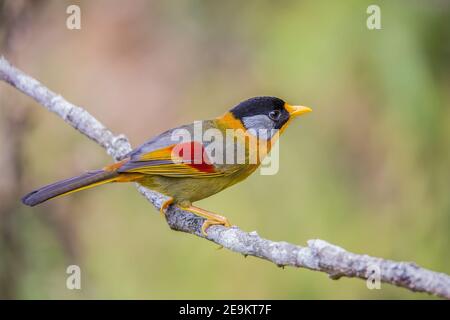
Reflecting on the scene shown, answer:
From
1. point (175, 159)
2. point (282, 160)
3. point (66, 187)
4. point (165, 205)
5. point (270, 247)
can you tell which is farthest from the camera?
point (282, 160)

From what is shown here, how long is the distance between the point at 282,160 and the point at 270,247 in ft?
8.20

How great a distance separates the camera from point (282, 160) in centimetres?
510

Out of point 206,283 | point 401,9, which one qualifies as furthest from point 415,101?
point 206,283

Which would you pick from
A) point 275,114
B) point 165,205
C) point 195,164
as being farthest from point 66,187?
point 275,114

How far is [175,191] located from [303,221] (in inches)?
56.8

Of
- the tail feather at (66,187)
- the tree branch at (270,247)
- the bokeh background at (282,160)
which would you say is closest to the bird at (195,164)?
the tail feather at (66,187)

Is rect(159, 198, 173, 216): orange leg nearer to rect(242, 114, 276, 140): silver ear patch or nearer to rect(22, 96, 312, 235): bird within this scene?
rect(22, 96, 312, 235): bird

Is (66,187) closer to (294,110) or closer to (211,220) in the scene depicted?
(211,220)

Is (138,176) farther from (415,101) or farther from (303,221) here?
(415,101)

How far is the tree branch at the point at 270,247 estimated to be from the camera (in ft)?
6.75

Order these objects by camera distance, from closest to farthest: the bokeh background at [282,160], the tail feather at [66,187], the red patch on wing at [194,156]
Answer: the tail feather at [66,187] < the red patch on wing at [194,156] < the bokeh background at [282,160]

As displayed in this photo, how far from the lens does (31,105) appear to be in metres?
5.11

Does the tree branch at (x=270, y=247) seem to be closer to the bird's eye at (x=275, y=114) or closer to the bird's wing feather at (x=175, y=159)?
the bird's wing feather at (x=175, y=159)

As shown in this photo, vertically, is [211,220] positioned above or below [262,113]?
below
